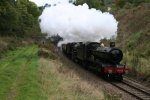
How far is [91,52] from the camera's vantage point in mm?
36094

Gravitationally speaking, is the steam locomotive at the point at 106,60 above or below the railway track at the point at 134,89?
above

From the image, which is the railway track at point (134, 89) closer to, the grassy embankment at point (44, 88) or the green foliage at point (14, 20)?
the grassy embankment at point (44, 88)

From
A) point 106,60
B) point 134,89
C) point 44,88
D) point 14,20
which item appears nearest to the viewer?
point 44,88

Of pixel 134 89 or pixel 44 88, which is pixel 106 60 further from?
pixel 44 88

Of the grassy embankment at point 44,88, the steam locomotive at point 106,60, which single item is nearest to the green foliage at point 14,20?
the steam locomotive at point 106,60

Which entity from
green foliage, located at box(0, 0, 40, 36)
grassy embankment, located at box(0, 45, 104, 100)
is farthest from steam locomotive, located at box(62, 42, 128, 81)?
green foliage, located at box(0, 0, 40, 36)

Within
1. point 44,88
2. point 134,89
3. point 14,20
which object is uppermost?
point 14,20

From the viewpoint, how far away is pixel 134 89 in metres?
27.2

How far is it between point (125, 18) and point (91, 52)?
30.9 meters

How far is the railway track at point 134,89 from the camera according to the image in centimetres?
2401

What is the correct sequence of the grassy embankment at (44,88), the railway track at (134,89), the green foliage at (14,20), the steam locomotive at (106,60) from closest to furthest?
the grassy embankment at (44,88) < the railway track at (134,89) < the steam locomotive at (106,60) < the green foliage at (14,20)

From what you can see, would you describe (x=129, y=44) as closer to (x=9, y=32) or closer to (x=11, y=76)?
(x=11, y=76)

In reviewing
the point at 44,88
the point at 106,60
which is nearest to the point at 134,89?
the point at 106,60

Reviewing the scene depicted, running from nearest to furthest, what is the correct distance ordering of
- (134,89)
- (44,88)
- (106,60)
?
(44,88), (134,89), (106,60)
